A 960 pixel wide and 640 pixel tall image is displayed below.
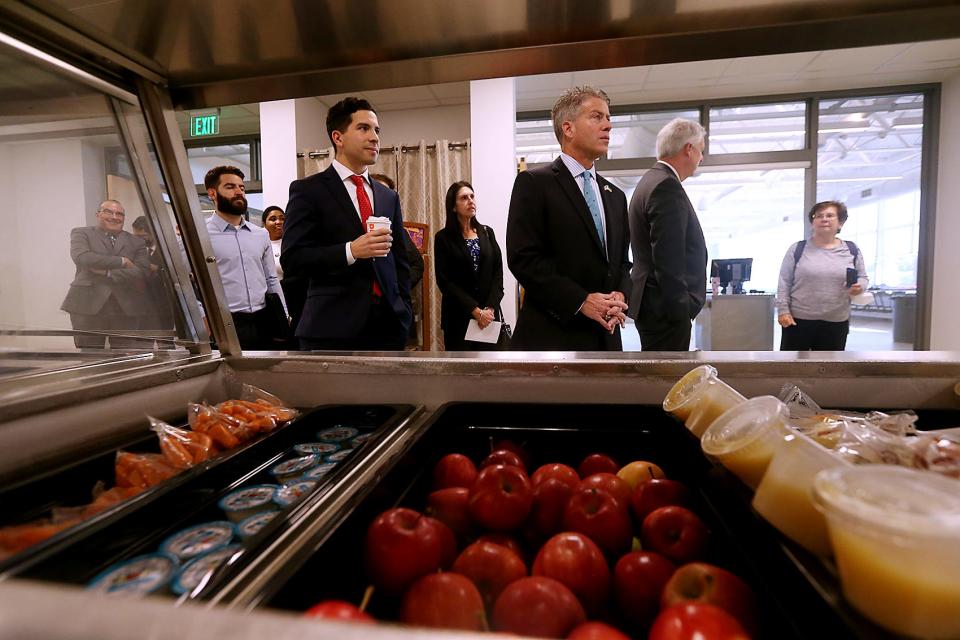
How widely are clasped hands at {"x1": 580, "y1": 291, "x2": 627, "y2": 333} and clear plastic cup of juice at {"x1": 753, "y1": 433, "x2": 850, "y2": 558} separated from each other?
1289mm

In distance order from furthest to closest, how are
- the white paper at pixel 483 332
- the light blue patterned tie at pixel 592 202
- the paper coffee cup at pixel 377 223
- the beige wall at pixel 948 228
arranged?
the beige wall at pixel 948 228, the white paper at pixel 483 332, the light blue patterned tie at pixel 592 202, the paper coffee cup at pixel 377 223

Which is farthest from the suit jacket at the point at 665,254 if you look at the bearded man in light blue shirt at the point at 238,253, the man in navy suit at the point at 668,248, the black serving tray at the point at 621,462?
the bearded man in light blue shirt at the point at 238,253

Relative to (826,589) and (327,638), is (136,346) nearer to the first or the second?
(327,638)

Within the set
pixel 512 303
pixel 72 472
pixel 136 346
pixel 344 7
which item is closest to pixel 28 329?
pixel 136 346

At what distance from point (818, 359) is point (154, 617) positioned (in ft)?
3.45

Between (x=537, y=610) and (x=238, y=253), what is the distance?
296cm

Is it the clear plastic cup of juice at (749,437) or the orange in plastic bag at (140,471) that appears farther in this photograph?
the orange in plastic bag at (140,471)

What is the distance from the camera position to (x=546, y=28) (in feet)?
2.75

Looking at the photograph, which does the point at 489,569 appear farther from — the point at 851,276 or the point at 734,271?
the point at 734,271

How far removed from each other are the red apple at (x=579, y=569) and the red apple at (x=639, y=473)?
214mm

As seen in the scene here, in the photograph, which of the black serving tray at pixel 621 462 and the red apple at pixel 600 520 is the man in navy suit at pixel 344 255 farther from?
the red apple at pixel 600 520

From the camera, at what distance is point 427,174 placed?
4.87 meters

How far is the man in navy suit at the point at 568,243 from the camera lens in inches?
70.8

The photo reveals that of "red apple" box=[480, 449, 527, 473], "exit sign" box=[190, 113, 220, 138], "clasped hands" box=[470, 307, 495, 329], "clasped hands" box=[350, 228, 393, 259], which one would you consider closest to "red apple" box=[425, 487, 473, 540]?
"red apple" box=[480, 449, 527, 473]
